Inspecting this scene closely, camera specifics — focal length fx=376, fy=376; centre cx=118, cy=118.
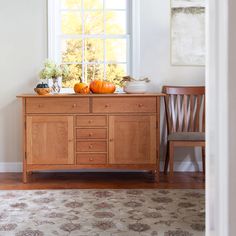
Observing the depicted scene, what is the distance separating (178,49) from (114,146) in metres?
1.34

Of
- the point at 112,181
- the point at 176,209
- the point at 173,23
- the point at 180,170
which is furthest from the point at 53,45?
the point at 176,209

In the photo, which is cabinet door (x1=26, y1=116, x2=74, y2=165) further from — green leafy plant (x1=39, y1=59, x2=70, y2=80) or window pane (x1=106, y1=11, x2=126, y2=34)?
window pane (x1=106, y1=11, x2=126, y2=34)

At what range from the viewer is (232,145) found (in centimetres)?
56

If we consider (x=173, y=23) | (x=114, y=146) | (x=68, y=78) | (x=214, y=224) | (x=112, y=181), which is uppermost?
(x=173, y=23)

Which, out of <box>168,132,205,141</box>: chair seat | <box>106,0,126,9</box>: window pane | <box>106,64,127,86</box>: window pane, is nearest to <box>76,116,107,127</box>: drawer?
<box>168,132,205,141</box>: chair seat

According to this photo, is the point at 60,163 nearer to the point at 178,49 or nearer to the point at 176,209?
the point at 176,209

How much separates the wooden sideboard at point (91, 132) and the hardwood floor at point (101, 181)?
158 mm

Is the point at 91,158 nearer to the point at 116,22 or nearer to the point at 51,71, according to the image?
the point at 51,71

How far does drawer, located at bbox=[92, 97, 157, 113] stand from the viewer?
365cm

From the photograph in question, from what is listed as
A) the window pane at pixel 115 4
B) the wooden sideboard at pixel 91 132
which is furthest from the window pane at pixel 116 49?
the wooden sideboard at pixel 91 132

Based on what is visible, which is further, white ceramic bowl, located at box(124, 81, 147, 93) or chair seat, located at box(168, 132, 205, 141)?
white ceramic bowl, located at box(124, 81, 147, 93)

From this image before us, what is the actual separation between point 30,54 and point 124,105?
4.19 feet

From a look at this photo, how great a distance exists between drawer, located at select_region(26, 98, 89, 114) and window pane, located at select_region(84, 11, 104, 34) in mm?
1037

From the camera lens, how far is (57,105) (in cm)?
366
